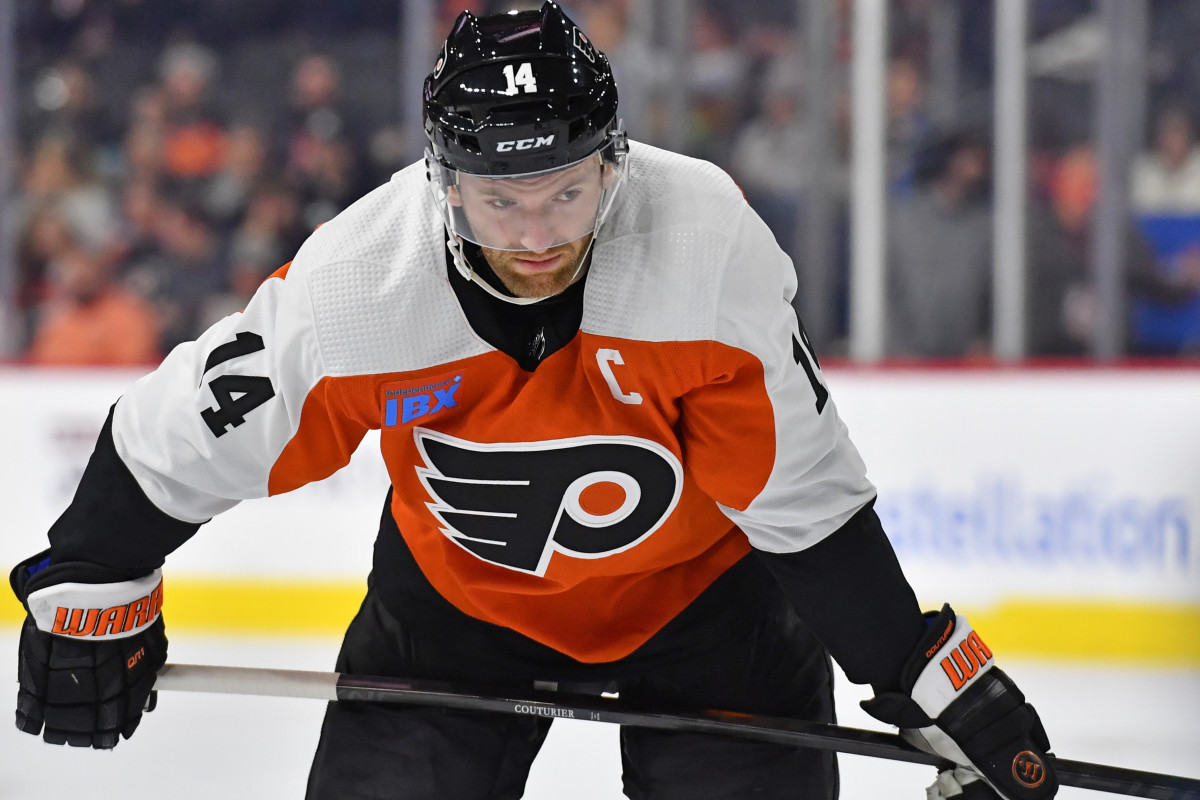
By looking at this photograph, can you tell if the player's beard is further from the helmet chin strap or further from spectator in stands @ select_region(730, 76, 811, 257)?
spectator in stands @ select_region(730, 76, 811, 257)

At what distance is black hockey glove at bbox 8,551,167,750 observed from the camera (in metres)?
1.67

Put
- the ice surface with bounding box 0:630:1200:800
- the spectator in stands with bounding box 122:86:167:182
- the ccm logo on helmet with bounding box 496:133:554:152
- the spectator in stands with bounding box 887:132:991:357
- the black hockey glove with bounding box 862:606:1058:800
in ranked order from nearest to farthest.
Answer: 1. the ccm logo on helmet with bounding box 496:133:554:152
2. the black hockey glove with bounding box 862:606:1058:800
3. the ice surface with bounding box 0:630:1200:800
4. the spectator in stands with bounding box 887:132:991:357
5. the spectator in stands with bounding box 122:86:167:182

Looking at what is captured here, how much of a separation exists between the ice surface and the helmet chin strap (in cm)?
138

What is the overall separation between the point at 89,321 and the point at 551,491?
3.21 m

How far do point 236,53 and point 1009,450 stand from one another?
111 inches

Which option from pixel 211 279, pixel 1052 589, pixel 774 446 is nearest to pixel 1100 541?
pixel 1052 589

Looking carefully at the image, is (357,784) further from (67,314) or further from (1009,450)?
(67,314)

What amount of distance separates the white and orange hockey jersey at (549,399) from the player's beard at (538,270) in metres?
0.03

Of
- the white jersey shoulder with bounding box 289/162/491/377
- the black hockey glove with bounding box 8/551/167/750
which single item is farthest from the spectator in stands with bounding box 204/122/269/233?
the white jersey shoulder with bounding box 289/162/491/377

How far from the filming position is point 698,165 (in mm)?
1523

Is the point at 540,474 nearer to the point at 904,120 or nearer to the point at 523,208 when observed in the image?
the point at 523,208

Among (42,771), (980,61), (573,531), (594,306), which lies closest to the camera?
(594,306)

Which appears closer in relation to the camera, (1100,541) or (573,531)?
(573,531)

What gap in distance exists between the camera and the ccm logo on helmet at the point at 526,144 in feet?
4.53
